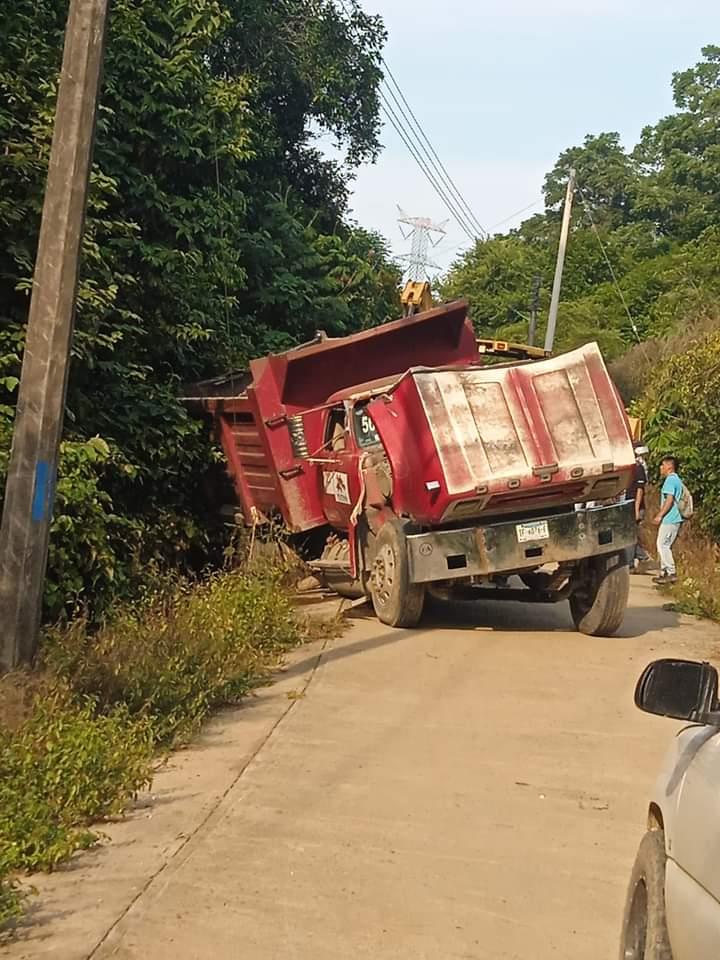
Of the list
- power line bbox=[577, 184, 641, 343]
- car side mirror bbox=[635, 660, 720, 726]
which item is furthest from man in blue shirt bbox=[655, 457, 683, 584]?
power line bbox=[577, 184, 641, 343]

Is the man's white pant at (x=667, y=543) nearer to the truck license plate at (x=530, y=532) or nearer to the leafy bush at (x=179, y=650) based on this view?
the truck license plate at (x=530, y=532)

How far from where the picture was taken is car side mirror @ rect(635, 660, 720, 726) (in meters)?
3.41

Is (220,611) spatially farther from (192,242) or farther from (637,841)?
(192,242)

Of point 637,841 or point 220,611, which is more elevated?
point 220,611

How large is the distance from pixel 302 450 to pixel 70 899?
8.63 meters

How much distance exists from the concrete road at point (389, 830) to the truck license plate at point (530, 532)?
4.39 ft

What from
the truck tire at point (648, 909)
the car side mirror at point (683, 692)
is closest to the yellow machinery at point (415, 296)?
the truck tire at point (648, 909)

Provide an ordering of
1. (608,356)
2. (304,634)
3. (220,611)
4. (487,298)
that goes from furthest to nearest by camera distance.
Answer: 1. (487,298)
2. (608,356)
3. (304,634)
4. (220,611)

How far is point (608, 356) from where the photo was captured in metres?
39.8

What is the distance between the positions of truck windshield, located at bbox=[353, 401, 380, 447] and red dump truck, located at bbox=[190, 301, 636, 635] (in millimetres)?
13

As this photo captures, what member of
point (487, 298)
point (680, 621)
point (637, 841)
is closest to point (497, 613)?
point (680, 621)

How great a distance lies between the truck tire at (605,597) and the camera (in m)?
11.6

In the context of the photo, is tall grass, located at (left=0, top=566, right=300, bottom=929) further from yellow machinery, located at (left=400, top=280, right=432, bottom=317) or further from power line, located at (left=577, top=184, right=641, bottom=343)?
power line, located at (left=577, top=184, right=641, bottom=343)

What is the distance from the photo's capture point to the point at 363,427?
12.4m
